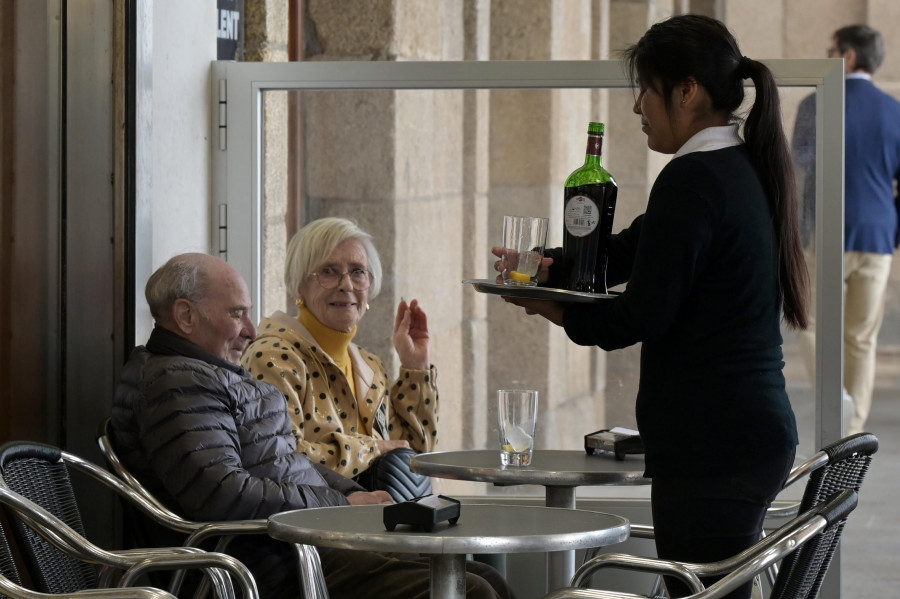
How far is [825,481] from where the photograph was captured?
269 cm

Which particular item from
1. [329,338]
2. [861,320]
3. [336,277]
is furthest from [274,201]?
[861,320]

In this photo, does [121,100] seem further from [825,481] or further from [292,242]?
[825,481]

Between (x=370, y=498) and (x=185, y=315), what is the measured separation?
59 cm

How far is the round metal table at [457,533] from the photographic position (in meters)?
2.39

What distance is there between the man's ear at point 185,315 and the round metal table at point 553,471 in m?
0.59

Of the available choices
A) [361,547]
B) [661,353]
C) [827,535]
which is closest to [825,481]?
[827,535]

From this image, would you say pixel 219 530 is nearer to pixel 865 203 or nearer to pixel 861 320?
pixel 861 320

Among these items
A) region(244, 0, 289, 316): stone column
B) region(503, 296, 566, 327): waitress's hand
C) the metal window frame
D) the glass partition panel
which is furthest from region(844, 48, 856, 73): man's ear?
region(503, 296, 566, 327): waitress's hand

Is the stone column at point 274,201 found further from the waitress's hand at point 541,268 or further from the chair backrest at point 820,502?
the chair backrest at point 820,502

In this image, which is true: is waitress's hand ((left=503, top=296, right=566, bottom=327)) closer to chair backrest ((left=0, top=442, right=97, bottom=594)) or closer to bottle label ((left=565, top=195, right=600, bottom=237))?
bottle label ((left=565, top=195, right=600, bottom=237))

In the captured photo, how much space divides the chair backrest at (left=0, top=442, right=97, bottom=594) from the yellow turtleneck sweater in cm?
95

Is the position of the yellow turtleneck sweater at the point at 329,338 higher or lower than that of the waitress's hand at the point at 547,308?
lower

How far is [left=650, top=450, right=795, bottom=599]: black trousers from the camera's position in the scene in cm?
264

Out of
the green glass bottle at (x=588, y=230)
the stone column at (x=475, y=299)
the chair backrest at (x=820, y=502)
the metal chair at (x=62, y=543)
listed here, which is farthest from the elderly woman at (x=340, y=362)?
the chair backrest at (x=820, y=502)
